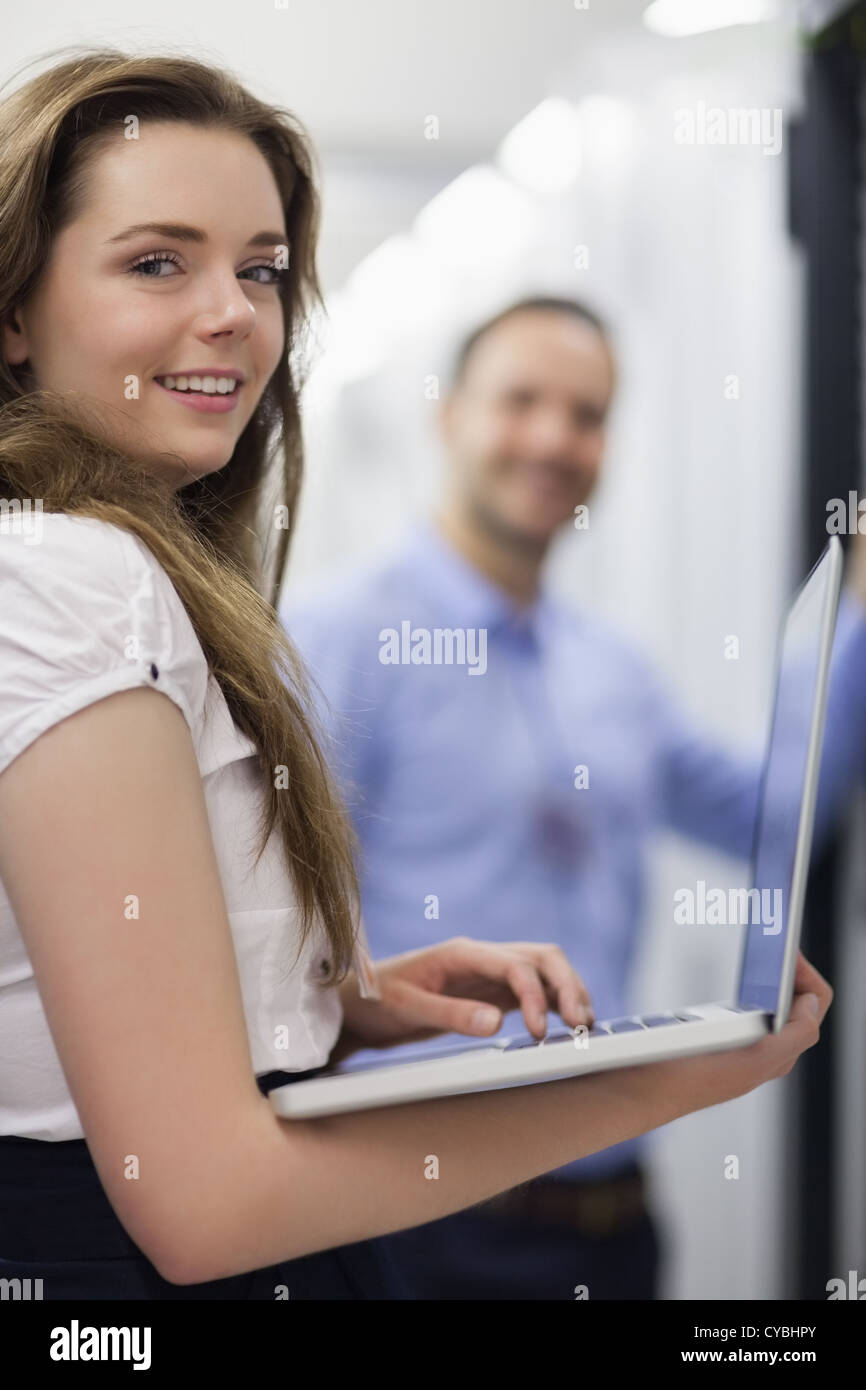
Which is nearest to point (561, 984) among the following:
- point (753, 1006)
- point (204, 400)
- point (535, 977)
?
point (535, 977)

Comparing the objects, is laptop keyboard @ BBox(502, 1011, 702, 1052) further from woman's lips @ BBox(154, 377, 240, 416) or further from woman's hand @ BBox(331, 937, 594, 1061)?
woman's lips @ BBox(154, 377, 240, 416)

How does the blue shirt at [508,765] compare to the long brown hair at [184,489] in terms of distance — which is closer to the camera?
the long brown hair at [184,489]

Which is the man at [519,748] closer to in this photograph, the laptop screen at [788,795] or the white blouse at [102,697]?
the laptop screen at [788,795]

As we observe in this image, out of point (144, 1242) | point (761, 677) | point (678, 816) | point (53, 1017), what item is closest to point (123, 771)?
point (53, 1017)

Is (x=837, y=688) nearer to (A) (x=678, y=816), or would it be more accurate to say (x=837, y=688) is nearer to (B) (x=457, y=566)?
(A) (x=678, y=816)

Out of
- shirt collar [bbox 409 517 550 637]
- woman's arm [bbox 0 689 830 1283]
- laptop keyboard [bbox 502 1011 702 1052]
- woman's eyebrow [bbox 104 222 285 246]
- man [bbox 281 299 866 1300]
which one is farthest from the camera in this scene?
shirt collar [bbox 409 517 550 637]

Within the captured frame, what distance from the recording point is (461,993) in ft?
2.93

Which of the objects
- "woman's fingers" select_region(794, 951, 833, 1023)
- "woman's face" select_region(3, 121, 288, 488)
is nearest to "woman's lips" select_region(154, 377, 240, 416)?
"woman's face" select_region(3, 121, 288, 488)

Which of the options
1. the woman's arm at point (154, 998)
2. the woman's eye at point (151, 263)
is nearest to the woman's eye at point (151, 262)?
the woman's eye at point (151, 263)

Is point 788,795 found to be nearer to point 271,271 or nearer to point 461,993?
point 461,993

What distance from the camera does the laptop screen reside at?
0.67m

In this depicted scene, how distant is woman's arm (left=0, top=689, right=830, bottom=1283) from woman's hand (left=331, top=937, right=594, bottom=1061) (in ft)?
0.69

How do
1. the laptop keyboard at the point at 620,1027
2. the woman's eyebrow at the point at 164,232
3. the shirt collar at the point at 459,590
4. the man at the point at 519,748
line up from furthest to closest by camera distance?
the shirt collar at the point at 459,590, the man at the point at 519,748, the woman's eyebrow at the point at 164,232, the laptop keyboard at the point at 620,1027

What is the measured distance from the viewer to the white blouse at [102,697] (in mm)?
568
